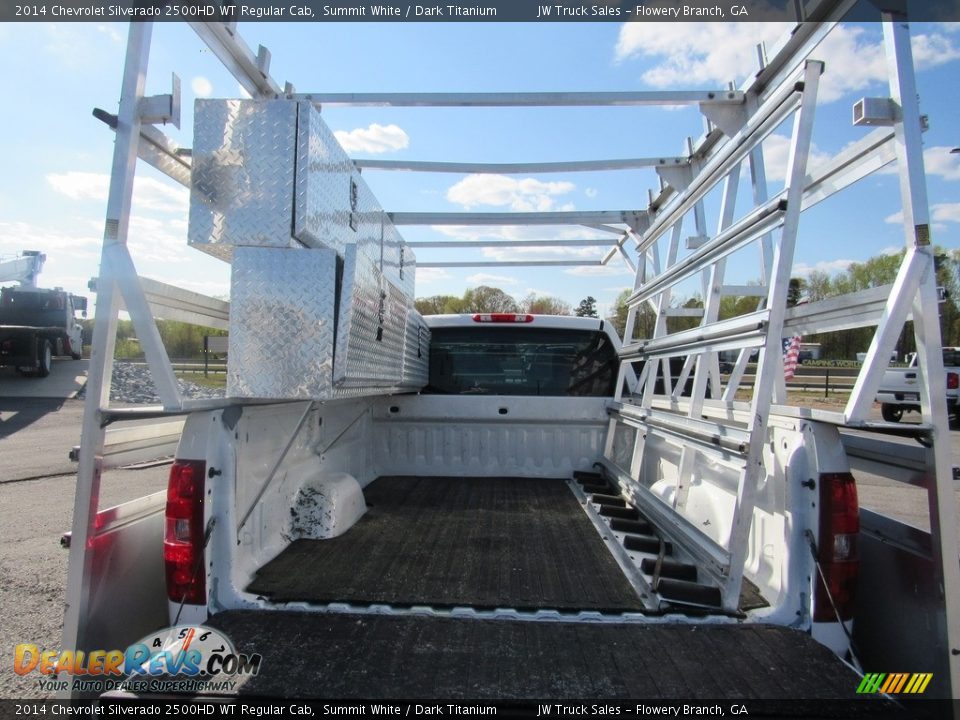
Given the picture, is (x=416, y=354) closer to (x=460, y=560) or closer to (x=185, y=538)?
(x=460, y=560)

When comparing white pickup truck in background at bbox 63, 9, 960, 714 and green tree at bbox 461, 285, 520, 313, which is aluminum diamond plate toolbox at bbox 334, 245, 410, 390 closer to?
white pickup truck in background at bbox 63, 9, 960, 714

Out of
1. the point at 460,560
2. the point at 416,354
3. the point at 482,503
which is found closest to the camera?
the point at 460,560

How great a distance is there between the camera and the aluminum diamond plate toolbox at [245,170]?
272cm

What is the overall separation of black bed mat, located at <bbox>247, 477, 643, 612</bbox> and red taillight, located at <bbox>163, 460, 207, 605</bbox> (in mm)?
260

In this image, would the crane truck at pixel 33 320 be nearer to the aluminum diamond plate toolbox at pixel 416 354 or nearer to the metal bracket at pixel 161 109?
the aluminum diamond plate toolbox at pixel 416 354

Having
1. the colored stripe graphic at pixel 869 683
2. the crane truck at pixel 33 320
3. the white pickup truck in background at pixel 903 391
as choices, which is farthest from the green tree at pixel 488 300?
the colored stripe graphic at pixel 869 683

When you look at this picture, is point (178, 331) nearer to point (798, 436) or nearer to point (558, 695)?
point (558, 695)

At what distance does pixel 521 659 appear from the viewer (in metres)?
1.91

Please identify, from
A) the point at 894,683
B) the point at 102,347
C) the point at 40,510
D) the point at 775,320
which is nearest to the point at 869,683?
the point at 894,683

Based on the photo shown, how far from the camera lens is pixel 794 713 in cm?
164

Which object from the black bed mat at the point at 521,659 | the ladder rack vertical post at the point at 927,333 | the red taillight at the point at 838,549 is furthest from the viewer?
the red taillight at the point at 838,549

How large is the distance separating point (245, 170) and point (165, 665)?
2.02 m

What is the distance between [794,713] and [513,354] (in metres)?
3.70

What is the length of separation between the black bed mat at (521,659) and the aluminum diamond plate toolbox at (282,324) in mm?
1013
